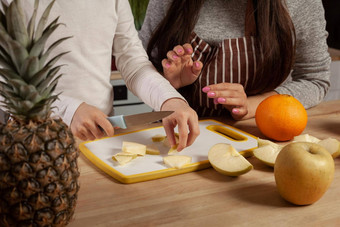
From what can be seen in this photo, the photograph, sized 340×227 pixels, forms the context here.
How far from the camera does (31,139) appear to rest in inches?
23.9

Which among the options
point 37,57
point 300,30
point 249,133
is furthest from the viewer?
point 300,30

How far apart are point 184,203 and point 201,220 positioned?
7cm

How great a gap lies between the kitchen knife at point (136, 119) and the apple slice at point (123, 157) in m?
0.08

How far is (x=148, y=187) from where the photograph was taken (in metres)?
0.91

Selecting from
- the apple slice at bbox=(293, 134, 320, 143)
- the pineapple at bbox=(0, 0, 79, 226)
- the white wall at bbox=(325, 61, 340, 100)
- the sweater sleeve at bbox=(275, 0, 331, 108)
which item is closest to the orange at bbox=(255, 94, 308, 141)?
the apple slice at bbox=(293, 134, 320, 143)

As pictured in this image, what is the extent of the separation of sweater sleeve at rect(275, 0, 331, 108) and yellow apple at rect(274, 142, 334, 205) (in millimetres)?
714

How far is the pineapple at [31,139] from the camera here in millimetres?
592

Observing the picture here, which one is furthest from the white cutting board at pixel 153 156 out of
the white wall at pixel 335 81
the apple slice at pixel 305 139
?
the white wall at pixel 335 81

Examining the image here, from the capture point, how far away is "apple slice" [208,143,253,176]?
3.08ft

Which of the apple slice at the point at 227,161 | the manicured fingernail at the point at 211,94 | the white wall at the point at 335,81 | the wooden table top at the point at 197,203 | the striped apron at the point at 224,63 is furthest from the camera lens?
the white wall at the point at 335,81

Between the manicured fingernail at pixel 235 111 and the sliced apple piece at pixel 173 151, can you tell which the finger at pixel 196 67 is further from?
the sliced apple piece at pixel 173 151

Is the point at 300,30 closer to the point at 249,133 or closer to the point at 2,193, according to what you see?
the point at 249,133

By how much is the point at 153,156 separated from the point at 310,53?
0.87 m

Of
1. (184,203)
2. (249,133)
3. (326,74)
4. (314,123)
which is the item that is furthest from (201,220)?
(326,74)
